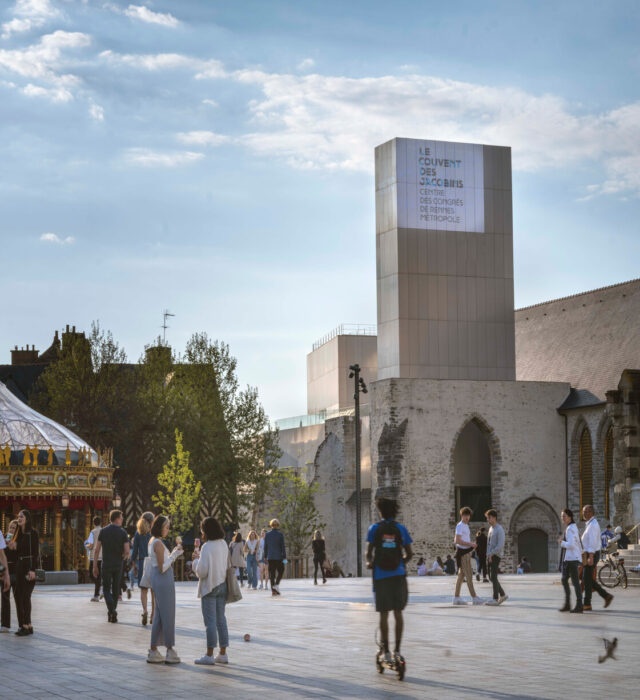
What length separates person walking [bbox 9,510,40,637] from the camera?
1520 centimetres

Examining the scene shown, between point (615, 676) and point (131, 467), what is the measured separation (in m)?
47.1

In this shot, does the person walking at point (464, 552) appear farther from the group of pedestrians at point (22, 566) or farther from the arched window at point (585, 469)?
the arched window at point (585, 469)

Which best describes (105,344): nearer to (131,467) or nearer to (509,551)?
(131,467)

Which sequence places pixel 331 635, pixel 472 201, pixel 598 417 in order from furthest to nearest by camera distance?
pixel 472 201 → pixel 598 417 → pixel 331 635

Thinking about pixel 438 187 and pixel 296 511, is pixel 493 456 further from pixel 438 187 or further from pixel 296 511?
pixel 438 187

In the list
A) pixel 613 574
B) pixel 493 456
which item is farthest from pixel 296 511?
pixel 613 574

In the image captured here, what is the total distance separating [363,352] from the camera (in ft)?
232

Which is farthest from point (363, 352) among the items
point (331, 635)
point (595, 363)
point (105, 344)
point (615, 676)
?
point (615, 676)

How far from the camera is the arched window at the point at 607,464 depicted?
47.2 meters

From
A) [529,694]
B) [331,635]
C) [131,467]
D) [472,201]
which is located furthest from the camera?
[131,467]

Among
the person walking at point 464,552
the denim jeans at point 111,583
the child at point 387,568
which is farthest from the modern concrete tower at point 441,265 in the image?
the child at point 387,568

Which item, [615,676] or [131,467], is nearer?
[615,676]

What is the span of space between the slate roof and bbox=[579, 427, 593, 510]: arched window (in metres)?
2.00

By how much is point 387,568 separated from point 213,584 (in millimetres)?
1949
